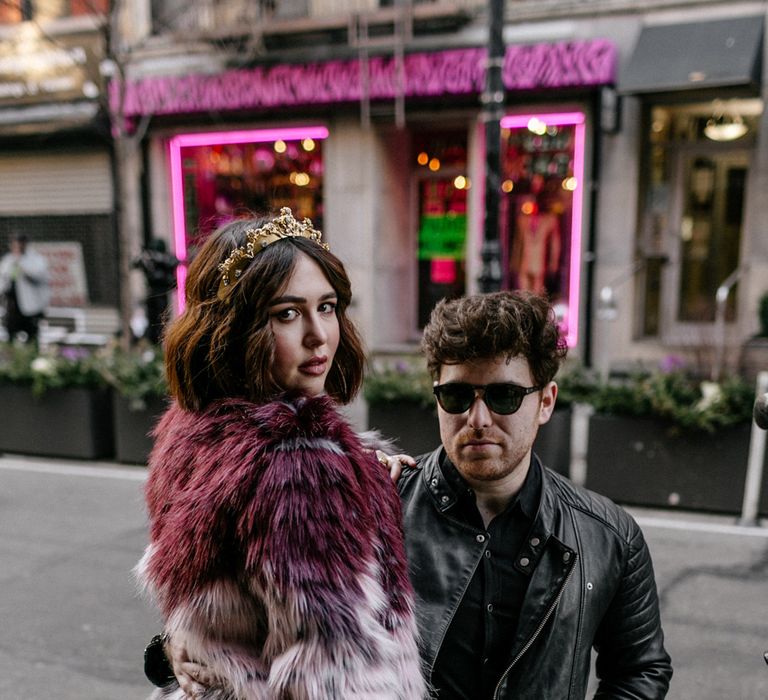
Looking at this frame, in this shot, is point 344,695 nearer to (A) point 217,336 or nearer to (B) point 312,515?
(B) point 312,515

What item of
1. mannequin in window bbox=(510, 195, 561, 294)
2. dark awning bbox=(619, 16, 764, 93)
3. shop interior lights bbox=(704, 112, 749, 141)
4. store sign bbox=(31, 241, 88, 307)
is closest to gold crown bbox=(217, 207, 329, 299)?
dark awning bbox=(619, 16, 764, 93)

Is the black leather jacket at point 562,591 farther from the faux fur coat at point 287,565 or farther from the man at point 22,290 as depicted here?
the man at point 22,290

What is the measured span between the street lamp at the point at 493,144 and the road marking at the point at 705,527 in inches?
110

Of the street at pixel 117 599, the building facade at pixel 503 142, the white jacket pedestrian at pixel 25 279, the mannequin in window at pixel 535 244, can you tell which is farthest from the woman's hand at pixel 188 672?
the white jacket pedestrian at pixel 25 279

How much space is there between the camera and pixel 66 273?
48.7 feet

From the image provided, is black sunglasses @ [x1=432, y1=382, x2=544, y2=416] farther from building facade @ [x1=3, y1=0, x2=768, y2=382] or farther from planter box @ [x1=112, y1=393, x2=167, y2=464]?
building facade @ [x1=3, y1=0, x2=768, y2=382]

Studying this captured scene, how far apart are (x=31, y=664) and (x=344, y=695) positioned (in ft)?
11.3

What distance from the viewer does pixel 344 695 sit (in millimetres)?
1395

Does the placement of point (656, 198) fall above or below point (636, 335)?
above

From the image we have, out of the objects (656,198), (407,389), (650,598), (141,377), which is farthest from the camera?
(656,198)

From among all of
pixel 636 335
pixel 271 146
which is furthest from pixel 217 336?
pixel 271 146

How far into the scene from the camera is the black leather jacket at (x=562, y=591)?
1.67 metres

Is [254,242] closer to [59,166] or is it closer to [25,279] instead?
[25,279]

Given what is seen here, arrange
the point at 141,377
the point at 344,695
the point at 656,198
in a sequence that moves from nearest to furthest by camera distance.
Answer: the point at 344,695, the point at 141,377, the point at 656,198
